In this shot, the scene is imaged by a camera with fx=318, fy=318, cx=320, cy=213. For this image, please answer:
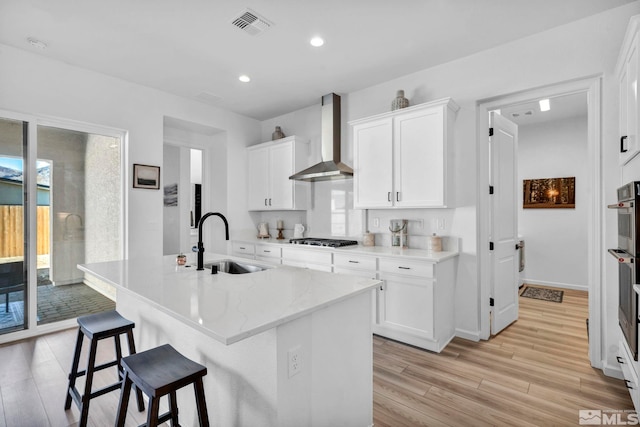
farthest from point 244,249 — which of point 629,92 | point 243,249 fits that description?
point 629,92

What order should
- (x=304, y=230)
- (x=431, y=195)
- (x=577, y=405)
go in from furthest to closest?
1. (x=304, y=230)
2. (x=431, y=195)
3. (x=577, y=405)

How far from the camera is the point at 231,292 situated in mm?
1563

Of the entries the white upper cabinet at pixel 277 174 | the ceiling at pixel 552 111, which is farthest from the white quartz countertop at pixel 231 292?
the ceiling at pixel 552 111

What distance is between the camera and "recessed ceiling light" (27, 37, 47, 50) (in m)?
2.86

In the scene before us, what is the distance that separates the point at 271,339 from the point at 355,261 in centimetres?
211

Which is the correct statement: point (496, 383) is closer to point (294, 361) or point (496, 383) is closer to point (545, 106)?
point (294, 361)

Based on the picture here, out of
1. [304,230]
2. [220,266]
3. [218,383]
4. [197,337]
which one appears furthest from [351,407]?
[304,230]

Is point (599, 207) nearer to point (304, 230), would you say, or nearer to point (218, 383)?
point (218, 383)

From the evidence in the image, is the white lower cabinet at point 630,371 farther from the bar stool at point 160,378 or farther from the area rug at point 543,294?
the area rug at point 543,294

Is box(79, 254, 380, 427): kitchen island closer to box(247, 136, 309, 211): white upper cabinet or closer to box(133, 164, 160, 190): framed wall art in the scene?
box(133, 164, 160, 190): framed wall art

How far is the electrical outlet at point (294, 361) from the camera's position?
4.21ft

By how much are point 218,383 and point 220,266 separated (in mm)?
1178

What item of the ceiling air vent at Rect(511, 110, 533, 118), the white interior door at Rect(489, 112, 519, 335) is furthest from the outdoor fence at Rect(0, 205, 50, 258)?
the ceiling air vent at Rect(511, 110, 533, 118)

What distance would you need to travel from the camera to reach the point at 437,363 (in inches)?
103
